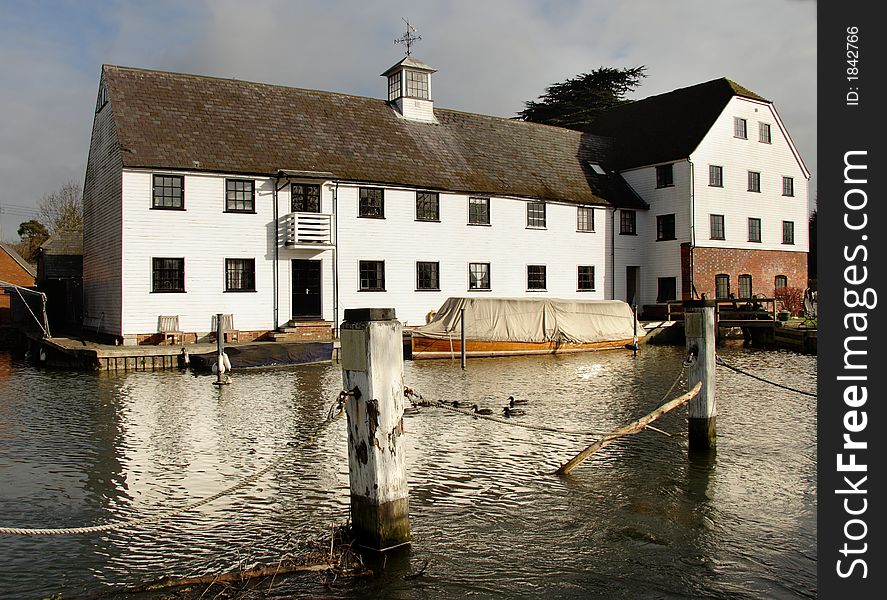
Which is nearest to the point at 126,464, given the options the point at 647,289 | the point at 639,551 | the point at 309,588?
the point at 309,588

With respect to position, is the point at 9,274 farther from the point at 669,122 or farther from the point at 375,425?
the point at 375,425

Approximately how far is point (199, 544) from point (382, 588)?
2361 millimetres

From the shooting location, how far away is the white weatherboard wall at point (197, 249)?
28797 millimetres

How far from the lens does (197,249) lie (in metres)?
29.8

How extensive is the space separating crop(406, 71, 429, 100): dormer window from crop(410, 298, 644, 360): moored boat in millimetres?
13511

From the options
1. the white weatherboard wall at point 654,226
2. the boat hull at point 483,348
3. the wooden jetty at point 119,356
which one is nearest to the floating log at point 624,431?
the boat hull at point 483,348

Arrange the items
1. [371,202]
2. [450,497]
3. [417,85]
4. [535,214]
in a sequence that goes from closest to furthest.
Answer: [450,497] < [371,202] < [535,214] < [417,85]

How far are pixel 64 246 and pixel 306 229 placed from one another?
947 inches

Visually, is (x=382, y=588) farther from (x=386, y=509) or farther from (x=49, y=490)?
(x=49, y=490)

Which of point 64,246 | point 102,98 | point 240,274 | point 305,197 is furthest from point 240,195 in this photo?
point 64,246

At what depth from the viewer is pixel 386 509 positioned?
7.29 metres

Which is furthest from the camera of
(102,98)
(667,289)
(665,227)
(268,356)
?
(665,227)

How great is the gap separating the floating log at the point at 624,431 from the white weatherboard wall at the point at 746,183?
31.0m

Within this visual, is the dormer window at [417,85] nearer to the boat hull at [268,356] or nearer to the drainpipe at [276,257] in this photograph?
the drainpipe at [276,257]
